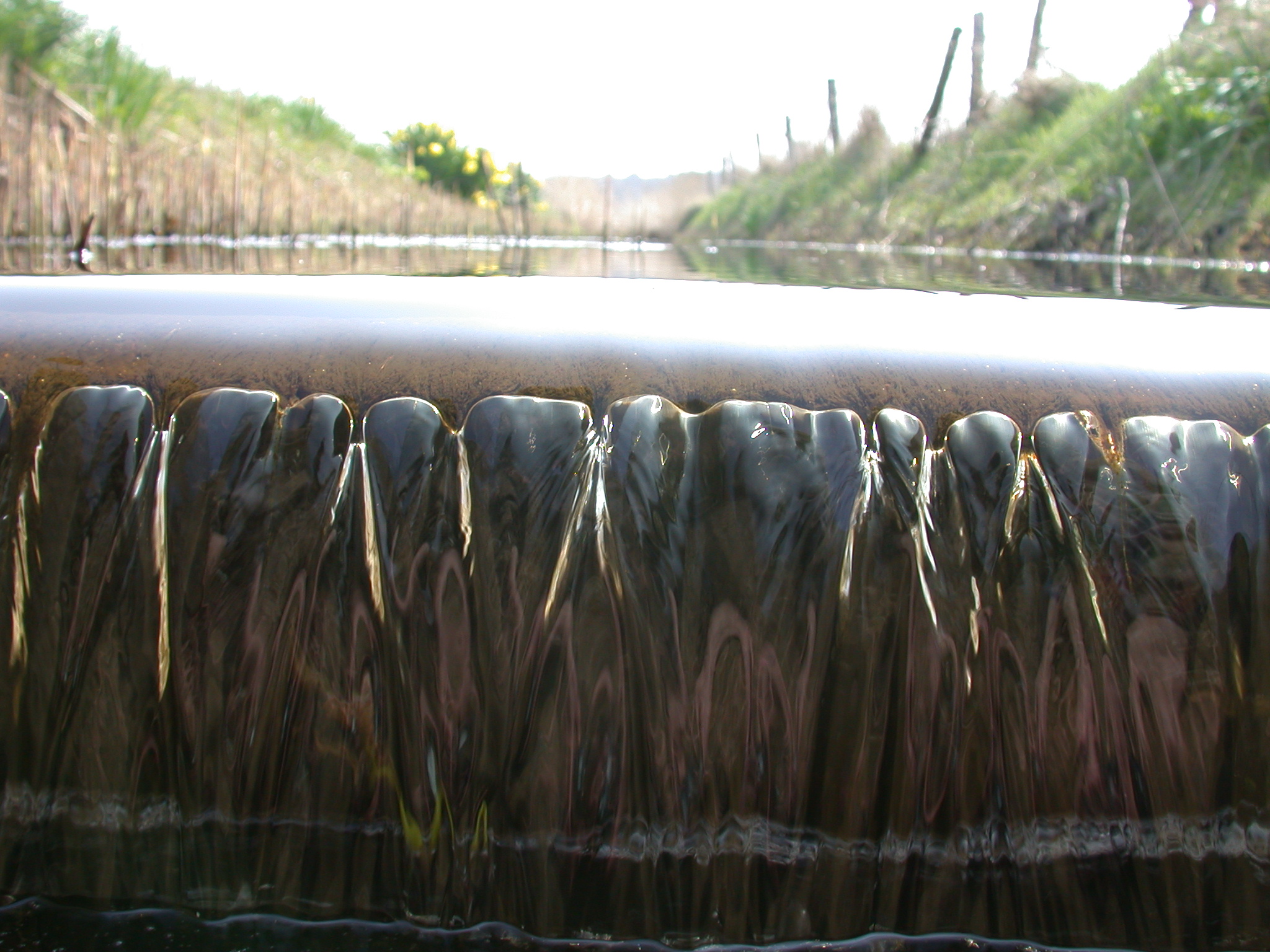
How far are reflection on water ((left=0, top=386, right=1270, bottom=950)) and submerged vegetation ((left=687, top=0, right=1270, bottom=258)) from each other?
4874 mm

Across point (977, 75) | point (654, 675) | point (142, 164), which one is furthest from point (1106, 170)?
point (654, 675)

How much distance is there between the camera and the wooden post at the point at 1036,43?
14.2 metres

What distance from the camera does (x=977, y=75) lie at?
1495cm

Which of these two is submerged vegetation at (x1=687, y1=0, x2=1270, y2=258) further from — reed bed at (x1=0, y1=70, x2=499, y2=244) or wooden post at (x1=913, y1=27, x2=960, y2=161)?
reed bed at (x1=0, y1=70, x2=499, y2=244)

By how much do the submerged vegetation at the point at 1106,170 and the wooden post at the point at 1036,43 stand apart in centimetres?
71

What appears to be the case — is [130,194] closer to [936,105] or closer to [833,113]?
[936,105]

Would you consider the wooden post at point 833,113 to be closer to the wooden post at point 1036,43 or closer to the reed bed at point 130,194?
the wooden post at point 1036,43

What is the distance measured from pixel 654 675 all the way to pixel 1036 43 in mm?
16755

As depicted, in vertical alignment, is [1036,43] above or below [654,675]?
above

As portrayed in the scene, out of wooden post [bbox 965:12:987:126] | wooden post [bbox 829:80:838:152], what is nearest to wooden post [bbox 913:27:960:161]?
wooden post [bbox 965:12:987:126]

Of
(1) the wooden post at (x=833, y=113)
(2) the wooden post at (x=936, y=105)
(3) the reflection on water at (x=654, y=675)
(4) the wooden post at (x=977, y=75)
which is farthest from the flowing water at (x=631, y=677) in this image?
(1) the wooden post at (x=833, y=113)

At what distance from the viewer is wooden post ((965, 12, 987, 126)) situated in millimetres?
14875

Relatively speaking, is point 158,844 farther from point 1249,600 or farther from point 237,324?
point 1249,600

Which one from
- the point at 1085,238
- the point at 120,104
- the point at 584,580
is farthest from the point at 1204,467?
the point at 120,104
